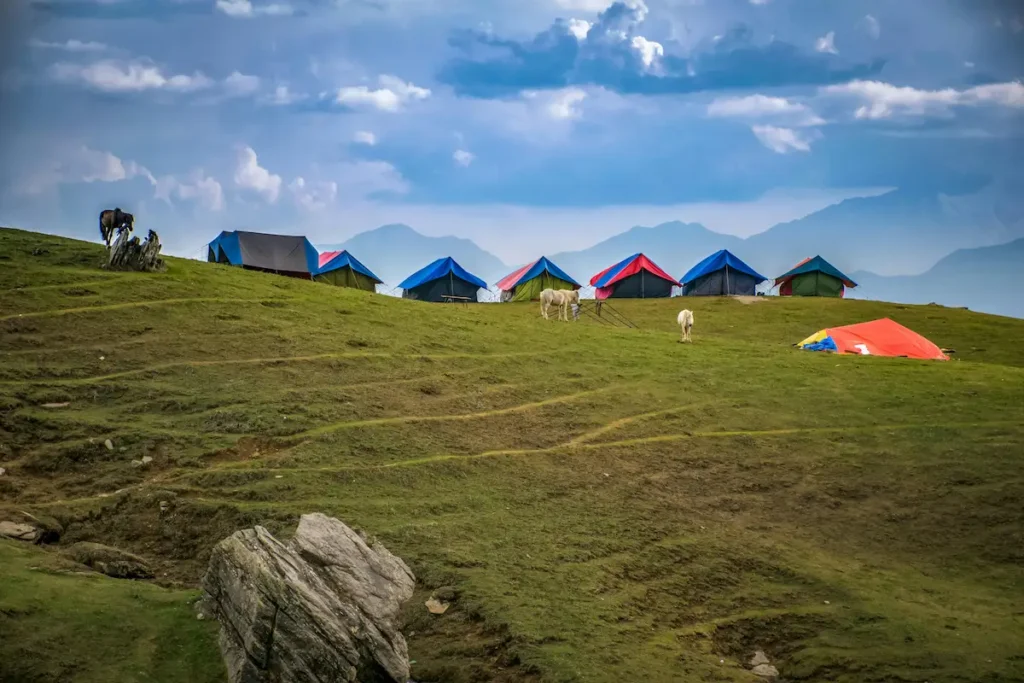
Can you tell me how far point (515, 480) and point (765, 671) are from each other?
6.19m

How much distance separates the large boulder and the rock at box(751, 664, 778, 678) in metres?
4.27

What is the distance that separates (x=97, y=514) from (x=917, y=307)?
41.9m

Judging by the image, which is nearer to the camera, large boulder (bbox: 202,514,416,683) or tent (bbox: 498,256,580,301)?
large boulder (bbox: 202,514,416,683)

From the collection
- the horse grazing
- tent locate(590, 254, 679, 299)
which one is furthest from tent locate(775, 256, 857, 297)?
the horse grazing

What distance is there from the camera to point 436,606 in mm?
11688

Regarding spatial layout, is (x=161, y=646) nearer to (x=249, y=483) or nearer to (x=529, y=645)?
(x=529, y=645)

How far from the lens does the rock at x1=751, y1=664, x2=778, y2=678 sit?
11227mm

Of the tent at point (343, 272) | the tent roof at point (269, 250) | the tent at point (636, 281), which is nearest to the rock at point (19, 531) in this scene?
the tent roof at point (269, 250)

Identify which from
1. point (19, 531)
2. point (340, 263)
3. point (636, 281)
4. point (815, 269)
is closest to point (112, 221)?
point (19, 531)

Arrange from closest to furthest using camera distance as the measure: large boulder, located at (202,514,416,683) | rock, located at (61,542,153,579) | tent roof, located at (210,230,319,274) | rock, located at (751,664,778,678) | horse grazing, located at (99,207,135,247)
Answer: large boulder, located at (202,514,416,683) → rock, located at (751,664,778,678) → rock, located at (61,542,153,579) → horse grazing, located at (99,207,135,247) → tent roof, located at (210,230,319,274)

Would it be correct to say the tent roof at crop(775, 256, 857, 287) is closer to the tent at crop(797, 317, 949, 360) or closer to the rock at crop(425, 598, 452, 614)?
the tent at crop(797, 317, 949, 360)

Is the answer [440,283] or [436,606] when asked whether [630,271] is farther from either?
[436,606]

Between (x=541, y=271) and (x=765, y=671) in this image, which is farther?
(x=541, y=271)

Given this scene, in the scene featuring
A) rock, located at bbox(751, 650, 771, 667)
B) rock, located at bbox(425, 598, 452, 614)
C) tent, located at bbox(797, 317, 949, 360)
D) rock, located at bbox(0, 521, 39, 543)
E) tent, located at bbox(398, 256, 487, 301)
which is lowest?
rock, located at bbox(751, 650, 771, 667)
